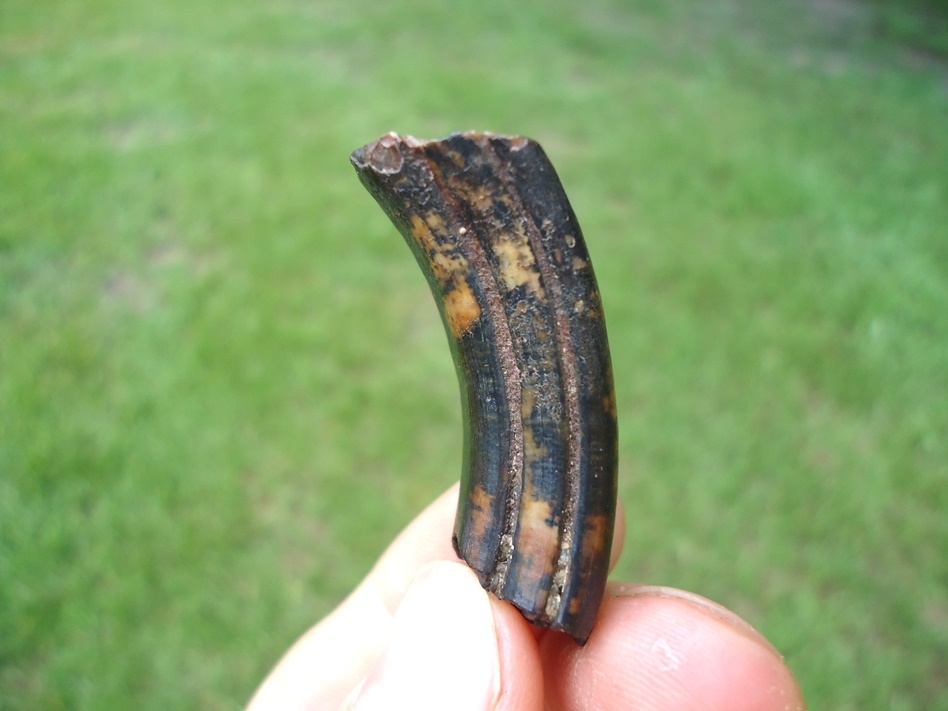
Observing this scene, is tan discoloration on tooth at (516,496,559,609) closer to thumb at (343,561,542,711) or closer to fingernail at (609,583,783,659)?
thumb at (343,561,542,711)

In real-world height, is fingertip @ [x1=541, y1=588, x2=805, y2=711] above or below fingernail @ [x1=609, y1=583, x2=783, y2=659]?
below

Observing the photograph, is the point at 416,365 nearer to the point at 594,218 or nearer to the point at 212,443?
the point at 212,443

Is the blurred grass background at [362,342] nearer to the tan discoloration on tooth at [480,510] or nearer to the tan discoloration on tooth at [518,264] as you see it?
the tan discoloration on tooth at [480,510]

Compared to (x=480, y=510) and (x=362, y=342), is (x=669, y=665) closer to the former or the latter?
(x=480, y=510)

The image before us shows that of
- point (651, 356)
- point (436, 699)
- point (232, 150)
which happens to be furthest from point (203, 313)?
point (436, 699)

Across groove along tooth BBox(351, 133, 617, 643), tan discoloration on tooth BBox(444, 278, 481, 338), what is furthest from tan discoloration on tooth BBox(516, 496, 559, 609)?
tan discoloration on tooth BBox(444, 278, 481, 338)

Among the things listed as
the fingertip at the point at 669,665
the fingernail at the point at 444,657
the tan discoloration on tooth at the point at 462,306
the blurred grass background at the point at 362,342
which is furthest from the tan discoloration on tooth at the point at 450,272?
the blurred grass background at the point at 362,342

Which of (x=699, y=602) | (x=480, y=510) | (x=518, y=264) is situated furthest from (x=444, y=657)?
(x=518, y=264)
